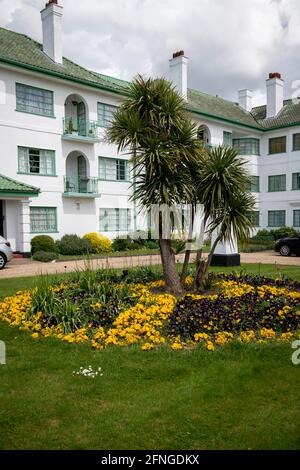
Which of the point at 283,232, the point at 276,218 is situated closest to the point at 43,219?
the point at 283,232

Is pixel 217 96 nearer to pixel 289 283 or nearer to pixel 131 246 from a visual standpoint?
pixel 131 246

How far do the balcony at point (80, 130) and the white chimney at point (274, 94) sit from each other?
1923 cm

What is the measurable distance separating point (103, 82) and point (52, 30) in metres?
4.29

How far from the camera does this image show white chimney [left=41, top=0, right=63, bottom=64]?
84.5 ft

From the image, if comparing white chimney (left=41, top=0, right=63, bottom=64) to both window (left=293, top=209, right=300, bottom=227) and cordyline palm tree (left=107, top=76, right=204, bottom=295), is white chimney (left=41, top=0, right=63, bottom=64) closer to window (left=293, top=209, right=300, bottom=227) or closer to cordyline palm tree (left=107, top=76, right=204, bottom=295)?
cordyline palm tree (left=107, top=76, right=204, bottom=295)

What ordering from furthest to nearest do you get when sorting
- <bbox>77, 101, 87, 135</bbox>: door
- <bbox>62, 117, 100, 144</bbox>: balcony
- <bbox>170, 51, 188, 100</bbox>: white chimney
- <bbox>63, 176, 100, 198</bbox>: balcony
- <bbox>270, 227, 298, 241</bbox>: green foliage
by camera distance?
<bbox>270, 227, 298, 241</bbox>: green foliage < <bbox>170, 51, 188, 100</bbox>: white chimney < <bbox>77, 101, 87, 135</bbox>: door < <bbox>63, 176, 100, 198</bbox>: balcony < <bbox>62, 117, 100, 144</bbox>: balcony

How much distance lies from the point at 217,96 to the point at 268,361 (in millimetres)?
39078

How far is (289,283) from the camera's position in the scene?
32.3ft

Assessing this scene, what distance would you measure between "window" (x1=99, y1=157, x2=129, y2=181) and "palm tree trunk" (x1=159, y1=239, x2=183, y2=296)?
63.4 feet

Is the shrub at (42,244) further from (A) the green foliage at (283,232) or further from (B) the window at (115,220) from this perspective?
(A) the green foliage at (283,232)

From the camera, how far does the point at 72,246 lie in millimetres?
23344

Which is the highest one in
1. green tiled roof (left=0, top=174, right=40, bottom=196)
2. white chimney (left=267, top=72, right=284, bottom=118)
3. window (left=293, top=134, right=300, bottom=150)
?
white chimney (left=267, top=72, right=284, bottom=118)
